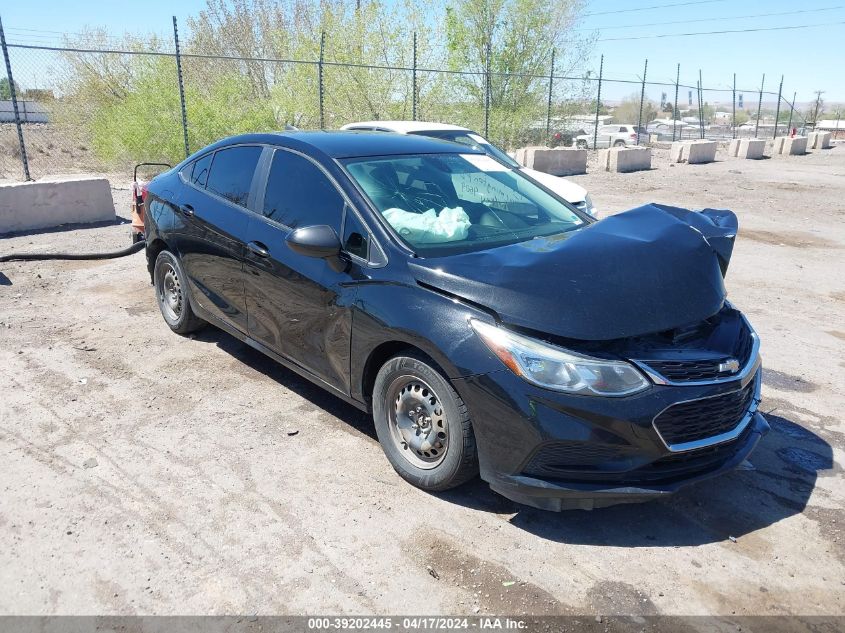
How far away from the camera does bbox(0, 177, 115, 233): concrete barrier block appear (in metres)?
9.23

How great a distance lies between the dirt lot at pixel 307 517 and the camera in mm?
2811

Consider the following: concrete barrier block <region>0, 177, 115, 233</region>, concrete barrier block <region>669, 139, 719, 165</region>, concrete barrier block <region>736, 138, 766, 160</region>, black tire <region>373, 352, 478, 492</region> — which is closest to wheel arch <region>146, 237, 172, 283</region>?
black tire <region>373, 352, 478, 492</region>

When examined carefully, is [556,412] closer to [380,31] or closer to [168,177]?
[168,177]

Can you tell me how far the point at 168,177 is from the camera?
18.4 feet

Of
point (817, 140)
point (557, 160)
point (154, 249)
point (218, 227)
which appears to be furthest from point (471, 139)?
point (817, 140)

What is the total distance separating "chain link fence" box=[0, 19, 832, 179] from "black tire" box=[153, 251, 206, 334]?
7306 mm

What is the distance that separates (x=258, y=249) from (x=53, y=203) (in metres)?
6.87

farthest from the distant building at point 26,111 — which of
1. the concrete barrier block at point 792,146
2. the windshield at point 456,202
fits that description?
the concrete barrier block at point 792,146

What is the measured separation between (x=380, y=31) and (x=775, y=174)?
12.6m

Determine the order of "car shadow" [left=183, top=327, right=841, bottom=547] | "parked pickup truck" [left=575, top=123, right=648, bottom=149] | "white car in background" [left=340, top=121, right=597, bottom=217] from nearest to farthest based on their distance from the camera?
1. "car shadow" [left=183, top=327, right=841, bottom=547]
2. "white car in background" [left=340, top=121, right=597, bottom=217]
3. "parked pickup truck" [left=575, top=123, right=648, bottom=149]

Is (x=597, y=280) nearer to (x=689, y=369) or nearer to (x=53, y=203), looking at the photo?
(x=689, y=369)

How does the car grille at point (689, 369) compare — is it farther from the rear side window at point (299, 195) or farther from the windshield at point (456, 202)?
the rear side window at point (299, 195)

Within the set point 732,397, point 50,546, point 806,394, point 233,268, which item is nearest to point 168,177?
point 233,268

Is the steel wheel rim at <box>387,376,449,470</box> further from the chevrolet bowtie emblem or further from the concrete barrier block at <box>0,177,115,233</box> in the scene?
the concrete barrier block at <box>0,177,115,233</box>
